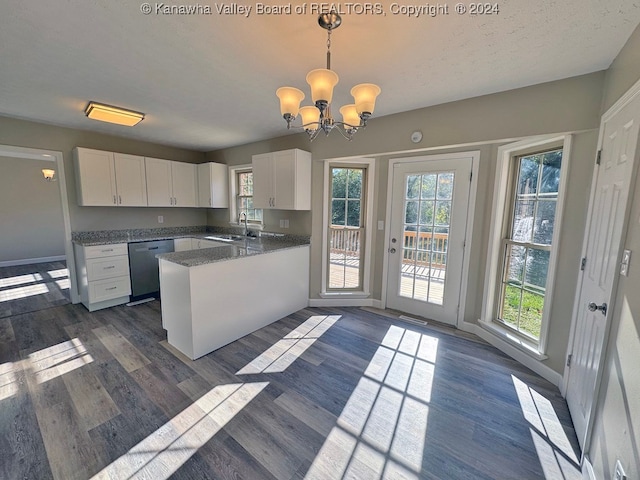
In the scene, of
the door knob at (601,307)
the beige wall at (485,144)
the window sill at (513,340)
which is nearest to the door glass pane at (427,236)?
the beige wall at (485,144)

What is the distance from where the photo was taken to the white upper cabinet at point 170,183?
13.9ft

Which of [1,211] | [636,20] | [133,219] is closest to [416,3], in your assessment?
[636,20]

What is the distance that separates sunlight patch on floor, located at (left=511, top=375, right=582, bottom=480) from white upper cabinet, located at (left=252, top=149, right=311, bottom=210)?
9.51 feet

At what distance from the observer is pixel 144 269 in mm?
→ 3904

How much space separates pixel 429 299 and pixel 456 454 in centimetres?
194

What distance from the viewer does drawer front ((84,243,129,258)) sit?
339 centimetres

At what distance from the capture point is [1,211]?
545 centimetres

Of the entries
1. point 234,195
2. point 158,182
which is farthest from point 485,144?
point 158,182

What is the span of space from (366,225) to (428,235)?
796 mm

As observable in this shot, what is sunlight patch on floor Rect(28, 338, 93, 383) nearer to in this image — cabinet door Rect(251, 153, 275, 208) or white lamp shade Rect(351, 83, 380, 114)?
cabinet door Rect(251, 153, 275, 208)

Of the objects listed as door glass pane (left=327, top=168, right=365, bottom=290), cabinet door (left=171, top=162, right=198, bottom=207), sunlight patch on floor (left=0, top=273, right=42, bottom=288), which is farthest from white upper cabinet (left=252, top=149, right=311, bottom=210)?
sunlight patch on floor (left=0, top=273, right=42, bottom=288)

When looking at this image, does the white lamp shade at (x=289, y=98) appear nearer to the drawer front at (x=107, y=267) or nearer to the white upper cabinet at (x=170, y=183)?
the drawer front at (x=107, y=267)

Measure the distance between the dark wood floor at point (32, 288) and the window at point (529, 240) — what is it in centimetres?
563

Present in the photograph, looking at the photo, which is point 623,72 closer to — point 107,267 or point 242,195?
point 242,195
